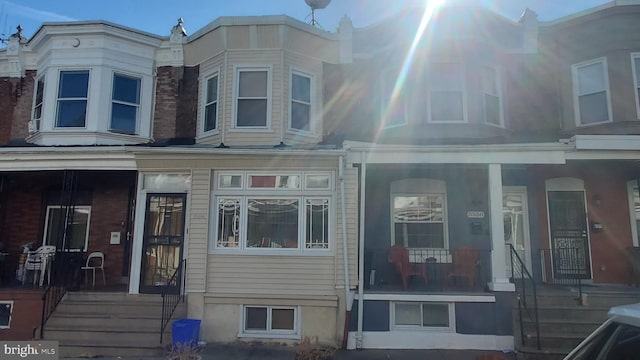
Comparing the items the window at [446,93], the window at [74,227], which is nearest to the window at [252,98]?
the window at [446,93]

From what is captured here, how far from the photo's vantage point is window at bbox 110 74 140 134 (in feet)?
34.3

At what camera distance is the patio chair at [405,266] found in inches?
330

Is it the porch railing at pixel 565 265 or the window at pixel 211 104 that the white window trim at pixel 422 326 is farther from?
the window at pixel 211 104

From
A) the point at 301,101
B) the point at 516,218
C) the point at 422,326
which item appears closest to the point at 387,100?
the point at 301,101

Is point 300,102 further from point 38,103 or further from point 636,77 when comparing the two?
point 636,77

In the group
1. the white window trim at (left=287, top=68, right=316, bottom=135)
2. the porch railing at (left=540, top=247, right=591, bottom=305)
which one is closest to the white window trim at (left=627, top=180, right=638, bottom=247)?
the porch railing at (left=540, top=247, right=591, bottom=305)

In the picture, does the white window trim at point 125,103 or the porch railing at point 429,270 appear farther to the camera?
the white window trim at point 125,103

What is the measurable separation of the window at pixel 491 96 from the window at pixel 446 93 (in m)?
0.68

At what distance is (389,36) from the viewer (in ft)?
35.7

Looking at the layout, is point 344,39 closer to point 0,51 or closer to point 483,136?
point 483,136

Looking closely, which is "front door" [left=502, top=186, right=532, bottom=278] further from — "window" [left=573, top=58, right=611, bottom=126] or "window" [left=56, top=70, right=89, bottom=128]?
"window" [left=56, top=70, right=89, bottom=128]

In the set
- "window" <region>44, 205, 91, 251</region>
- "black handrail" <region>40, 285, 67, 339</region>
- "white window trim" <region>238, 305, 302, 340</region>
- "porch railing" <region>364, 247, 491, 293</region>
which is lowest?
"white window trim" <region>238, 305, 302, 340</region>

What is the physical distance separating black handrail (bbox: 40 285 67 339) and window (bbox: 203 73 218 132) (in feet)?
15.0

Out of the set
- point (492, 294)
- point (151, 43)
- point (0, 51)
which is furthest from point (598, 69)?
point (0, 51)
